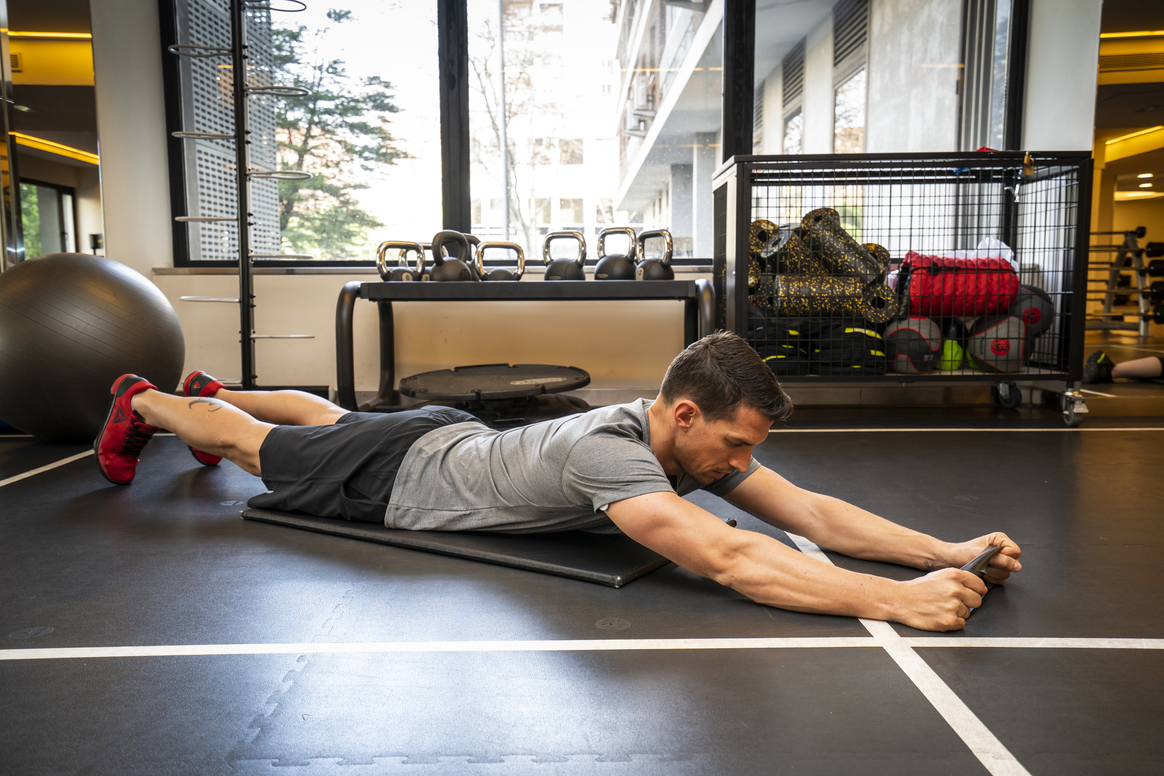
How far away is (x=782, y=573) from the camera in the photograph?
4.84 ft

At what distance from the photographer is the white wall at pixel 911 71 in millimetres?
4812

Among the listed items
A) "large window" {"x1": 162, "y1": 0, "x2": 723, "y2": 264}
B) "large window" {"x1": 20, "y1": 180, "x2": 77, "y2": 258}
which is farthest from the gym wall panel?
"large window" {"x1": 20, "y1": 180, "x2": 77, "y2": 258}

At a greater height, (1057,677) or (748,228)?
(748,228)

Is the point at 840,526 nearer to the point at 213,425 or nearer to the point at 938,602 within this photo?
the point at 938,602

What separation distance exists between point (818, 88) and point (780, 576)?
417cm

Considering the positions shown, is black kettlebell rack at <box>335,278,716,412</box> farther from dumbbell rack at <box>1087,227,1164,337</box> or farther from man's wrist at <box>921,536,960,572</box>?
dumbbell rack at <box>1087,227,1164,337</box>

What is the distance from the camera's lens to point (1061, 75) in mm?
4250

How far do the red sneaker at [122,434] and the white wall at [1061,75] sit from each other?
14.6 feet

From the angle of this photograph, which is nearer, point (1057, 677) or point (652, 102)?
point (1057, 677)

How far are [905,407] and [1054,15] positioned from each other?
2326 millimetres

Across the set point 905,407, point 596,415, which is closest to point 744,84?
point 905,407

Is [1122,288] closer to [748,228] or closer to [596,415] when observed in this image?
[748,228]

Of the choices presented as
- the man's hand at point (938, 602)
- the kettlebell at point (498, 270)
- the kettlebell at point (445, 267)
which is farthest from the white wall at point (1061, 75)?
the man's hand at point (938, 602)

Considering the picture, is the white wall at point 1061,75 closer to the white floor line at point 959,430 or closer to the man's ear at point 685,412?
the white floor line at point 959,430
